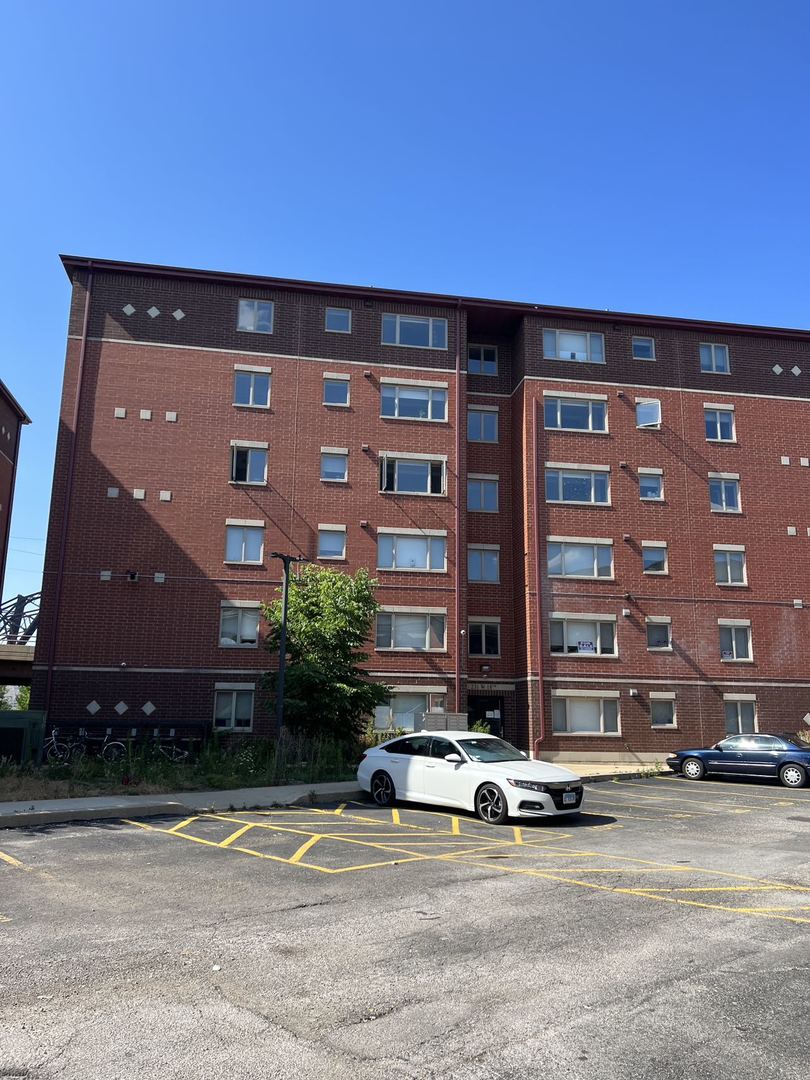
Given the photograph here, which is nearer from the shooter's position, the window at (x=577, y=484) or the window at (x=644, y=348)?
the window at (x=577, y=484)

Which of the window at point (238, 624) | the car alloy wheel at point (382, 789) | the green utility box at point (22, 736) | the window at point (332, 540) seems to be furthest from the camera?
the window at point (332, 540)

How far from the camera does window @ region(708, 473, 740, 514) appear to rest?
32906mm

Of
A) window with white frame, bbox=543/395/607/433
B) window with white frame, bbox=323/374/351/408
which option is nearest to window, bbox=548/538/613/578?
window with white frame, bbox=543/395/607/433

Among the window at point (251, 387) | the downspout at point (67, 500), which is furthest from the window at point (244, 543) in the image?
the downspout at point (67, 500)

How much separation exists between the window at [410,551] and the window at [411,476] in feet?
5.70

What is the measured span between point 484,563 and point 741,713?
442 inches

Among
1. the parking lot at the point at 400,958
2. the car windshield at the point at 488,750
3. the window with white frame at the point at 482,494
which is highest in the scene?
the window with white frame at the point at 482,494

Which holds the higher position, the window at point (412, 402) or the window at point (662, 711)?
the window at point (412, 402)

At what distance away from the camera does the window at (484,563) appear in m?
32.5

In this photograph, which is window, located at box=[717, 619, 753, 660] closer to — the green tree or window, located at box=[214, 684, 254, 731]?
the green tree

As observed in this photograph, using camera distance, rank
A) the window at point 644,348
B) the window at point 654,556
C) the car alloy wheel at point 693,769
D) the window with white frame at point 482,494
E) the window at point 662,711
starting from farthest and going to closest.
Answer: the window at point 644,348 → the window with white frame at point 482,494 → the window at point 654,556 → the window at point 662,711 → the car alloy wheel at point 693,769

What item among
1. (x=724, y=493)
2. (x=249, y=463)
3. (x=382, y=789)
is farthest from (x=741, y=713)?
(x=249, y=463)

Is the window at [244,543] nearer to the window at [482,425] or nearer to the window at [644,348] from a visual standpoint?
the window at [482,425]

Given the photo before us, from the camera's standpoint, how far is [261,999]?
5262 millimetres
